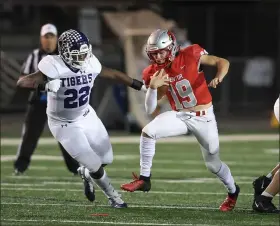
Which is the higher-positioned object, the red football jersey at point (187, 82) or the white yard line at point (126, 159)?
the red football jersey at point (187, 82)

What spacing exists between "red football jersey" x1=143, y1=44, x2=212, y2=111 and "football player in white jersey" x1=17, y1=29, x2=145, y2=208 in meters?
0.33

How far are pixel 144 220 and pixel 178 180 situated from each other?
11.0ft

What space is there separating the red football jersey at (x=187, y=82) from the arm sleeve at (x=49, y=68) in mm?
829

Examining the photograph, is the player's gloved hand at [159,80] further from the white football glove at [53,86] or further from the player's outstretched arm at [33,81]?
the player's outstretched arm at [33,81]

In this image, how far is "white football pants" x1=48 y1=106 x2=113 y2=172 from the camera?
8.84 m

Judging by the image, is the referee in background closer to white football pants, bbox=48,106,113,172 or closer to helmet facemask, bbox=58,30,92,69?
white football pants, bbox=48,106,113,172

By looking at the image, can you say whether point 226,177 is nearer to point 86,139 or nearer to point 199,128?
point 199,128

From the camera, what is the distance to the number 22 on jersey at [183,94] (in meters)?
8.90

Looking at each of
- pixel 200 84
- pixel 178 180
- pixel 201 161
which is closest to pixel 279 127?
pixel 201 161

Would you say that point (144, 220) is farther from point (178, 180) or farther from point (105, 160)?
point (178, 180)

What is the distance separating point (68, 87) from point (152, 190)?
2220 millimetres

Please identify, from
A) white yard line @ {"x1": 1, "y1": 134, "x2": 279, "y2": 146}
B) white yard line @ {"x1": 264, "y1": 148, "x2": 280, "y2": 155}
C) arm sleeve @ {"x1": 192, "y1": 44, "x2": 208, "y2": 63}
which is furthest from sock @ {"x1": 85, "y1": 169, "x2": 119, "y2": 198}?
white yard line @ {"x1": 1, "y1": 134, "x2": 279, "y2": 146}

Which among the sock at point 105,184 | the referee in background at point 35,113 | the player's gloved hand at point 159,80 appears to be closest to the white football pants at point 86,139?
the sock at point 105,184

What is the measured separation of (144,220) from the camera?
8250 mm
